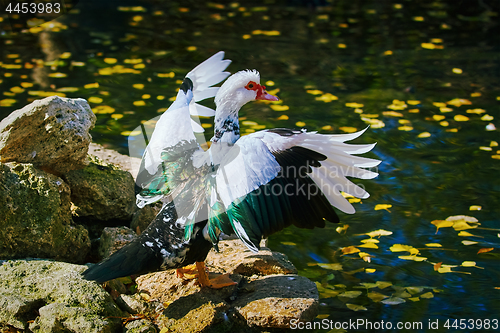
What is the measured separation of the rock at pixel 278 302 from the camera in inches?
117

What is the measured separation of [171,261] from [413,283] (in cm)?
Answer: 167

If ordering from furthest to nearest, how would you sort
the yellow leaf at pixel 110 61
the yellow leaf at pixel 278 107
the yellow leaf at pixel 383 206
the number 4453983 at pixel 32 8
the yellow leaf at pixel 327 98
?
the number 4453983 at pixel 32 8 → the yellow leaf at pixel 110 61 → the yellow leaf at pixel 327 98 → the yellow leaf at pixel 278 107 → the yellow leaf at pixel 383 206

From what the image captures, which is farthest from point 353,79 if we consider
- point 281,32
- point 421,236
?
point 421,236

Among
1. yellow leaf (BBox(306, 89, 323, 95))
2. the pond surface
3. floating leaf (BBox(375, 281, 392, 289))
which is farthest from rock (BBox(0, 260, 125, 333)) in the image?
yellow leaf (BBox(306, 89, 323, 95))

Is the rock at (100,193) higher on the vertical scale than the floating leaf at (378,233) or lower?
higher

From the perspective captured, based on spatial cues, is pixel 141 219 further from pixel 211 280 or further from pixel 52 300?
pixel 52 300

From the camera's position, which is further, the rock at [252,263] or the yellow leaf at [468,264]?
the yellow leaf at [468,264]

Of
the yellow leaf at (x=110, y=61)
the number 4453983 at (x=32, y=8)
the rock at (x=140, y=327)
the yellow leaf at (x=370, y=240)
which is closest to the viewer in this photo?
the rock at (x=140, y=327)

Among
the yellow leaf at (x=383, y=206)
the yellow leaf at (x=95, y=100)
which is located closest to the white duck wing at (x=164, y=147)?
the yellow leaf at (x=383, y=206)

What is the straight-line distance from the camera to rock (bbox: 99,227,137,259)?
345cm

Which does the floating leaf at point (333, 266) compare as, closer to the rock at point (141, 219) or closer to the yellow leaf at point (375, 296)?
the yellow leaf at point (375, 296)

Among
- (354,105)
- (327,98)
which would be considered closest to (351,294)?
(354,105)

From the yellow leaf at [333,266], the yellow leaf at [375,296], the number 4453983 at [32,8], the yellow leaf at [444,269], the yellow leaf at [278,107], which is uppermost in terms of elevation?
the number 4453983 at [32,8]

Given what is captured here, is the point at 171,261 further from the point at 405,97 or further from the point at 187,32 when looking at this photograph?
the point at 187,32
